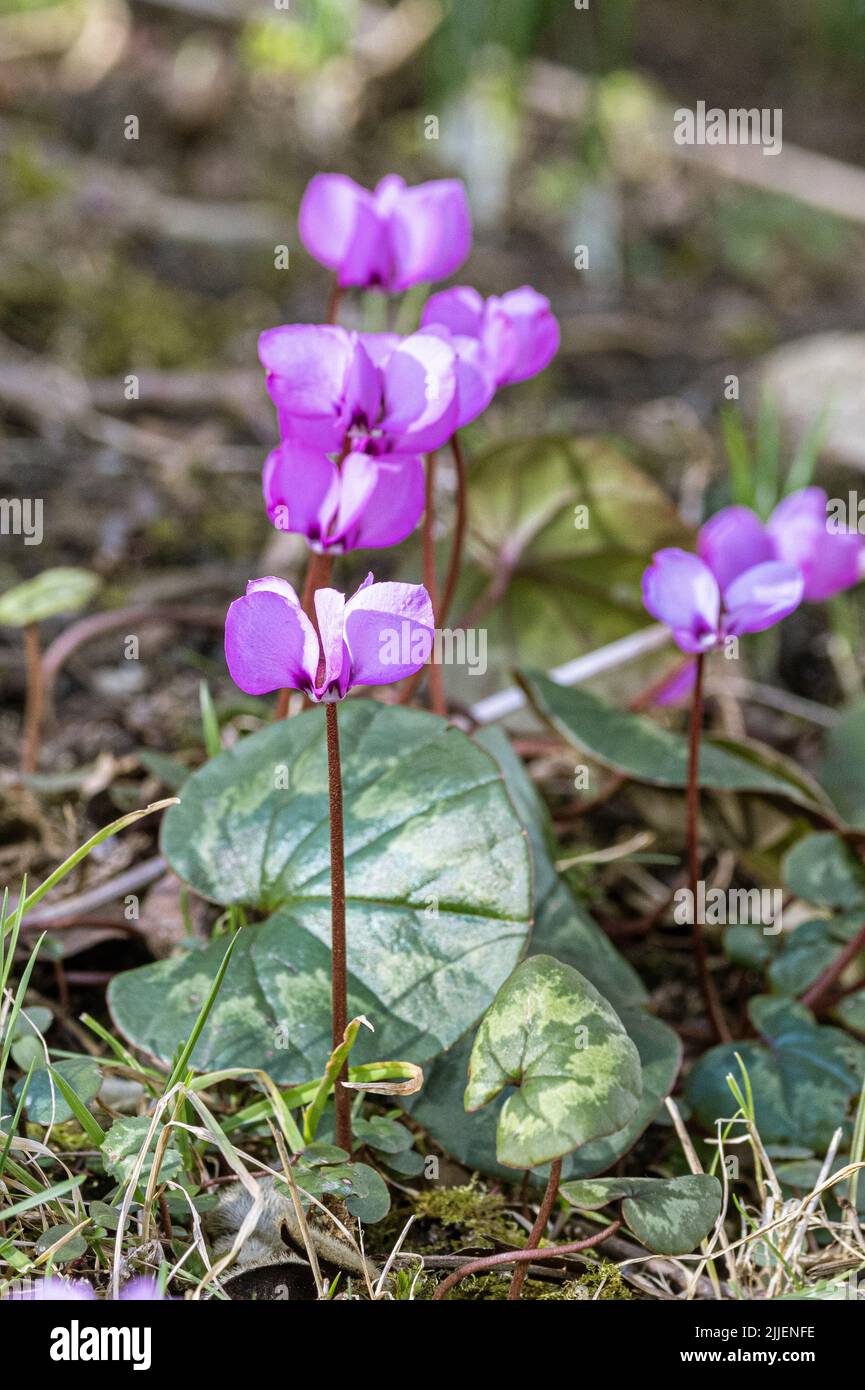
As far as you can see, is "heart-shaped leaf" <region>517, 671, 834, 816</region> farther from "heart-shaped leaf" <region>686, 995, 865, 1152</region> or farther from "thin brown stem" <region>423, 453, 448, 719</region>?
"heart-shaped leaf" <region>686, 995, 865, 1152</region>

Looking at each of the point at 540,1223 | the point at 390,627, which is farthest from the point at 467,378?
the point at 540,1223

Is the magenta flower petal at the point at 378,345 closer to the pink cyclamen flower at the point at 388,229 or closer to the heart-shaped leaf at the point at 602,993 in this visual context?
the pink cyclamen flower at the point at 388,229

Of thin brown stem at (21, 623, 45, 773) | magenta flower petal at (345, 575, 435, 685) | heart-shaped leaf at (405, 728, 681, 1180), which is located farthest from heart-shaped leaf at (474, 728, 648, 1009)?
thin brown stem at (21, 623, 45, 773)

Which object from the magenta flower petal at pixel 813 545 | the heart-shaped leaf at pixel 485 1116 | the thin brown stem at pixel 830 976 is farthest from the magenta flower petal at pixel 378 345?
the thin brown stem at pixel 830 976

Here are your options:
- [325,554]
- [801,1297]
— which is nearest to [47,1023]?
[325,554]

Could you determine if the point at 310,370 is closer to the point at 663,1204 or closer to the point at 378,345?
the point at 378,345

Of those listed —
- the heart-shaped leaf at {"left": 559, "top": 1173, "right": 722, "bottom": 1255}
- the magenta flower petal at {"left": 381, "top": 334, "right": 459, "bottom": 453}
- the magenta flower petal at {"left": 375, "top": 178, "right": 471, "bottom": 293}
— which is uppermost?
the magenta flower petal at {"left": 375, "top": 178, "right": 471, "bottom": 293}

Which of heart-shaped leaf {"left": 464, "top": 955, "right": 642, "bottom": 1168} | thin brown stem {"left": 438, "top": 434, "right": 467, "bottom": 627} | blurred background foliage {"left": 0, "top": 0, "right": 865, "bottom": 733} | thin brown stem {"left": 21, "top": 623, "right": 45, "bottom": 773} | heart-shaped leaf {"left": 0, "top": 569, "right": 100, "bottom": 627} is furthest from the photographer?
blurred background foliage {"left": 0, "top": 0, "right": 865, "bottom": 733}
